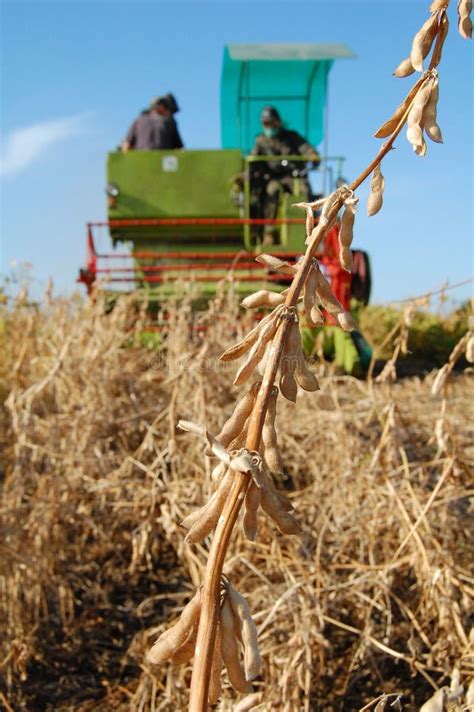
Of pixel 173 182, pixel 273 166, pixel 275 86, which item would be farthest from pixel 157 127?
pixel 273 166

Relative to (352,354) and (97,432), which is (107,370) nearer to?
(97,432)

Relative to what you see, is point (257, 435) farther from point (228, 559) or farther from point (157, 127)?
point (157, 127)

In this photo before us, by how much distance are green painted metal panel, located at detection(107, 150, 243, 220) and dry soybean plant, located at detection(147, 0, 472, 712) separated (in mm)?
7335

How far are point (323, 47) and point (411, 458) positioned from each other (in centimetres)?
633

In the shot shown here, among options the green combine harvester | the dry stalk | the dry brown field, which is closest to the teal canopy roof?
the green combine harvester

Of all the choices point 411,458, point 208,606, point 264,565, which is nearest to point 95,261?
point 411,458

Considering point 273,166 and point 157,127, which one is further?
point 157,127

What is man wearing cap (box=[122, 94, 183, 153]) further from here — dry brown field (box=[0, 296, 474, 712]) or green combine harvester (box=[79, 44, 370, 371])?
dry brown field (box=[0, 296, 474, 712])

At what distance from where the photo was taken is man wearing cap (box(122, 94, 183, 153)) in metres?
8.39

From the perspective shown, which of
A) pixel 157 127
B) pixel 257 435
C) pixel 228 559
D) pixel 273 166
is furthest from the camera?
pixel 157 127

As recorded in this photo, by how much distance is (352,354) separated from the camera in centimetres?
546

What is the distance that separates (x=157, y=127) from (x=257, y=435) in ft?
26.9

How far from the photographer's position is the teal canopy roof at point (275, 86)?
807 cm

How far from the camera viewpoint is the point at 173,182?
8.09 m
